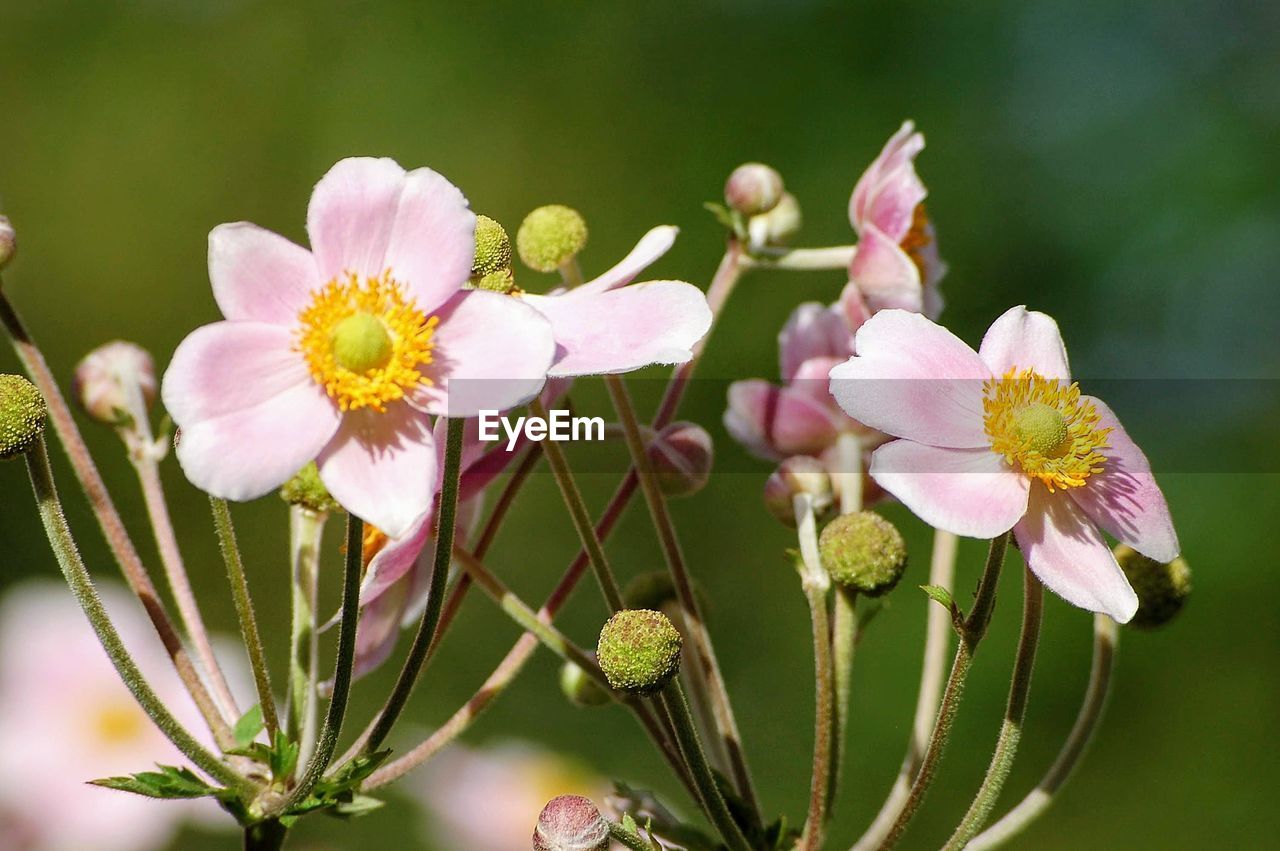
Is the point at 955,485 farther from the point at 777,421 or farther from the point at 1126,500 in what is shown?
the point at 777,421

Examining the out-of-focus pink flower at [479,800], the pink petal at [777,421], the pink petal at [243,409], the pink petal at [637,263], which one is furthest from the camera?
the out-of-focus pink flower at [479,800]

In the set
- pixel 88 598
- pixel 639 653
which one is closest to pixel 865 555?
pixel 639 653

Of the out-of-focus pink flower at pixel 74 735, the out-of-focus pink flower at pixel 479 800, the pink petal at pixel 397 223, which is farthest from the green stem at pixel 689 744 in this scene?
the out-of-focus pink flower at pixel 479 800

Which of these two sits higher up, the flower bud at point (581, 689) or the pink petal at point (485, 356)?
the pink petal at point (485, 356)

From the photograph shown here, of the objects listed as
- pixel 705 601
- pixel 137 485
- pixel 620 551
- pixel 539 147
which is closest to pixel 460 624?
pixel 620 551

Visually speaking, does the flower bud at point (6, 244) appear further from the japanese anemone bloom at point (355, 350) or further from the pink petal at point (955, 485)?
the pink petal at point (955, 485)

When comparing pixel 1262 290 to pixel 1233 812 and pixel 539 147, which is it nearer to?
pixel 1233 812
